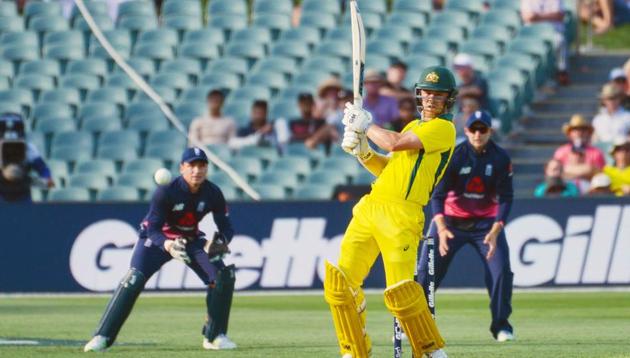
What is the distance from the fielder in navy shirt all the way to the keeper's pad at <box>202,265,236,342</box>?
70.4 inches

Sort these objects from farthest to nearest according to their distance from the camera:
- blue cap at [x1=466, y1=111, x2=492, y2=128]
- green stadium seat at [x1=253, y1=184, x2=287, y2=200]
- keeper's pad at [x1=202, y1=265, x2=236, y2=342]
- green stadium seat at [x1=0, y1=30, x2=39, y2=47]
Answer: green stadium seat at [x1=0, y1=30, x2=39, y2=47]
green stadium seat at [x1=253, y1=184, x2=287, y2=200]
blue cap at [x1=466, y1=111, x2=492, y2=128]
keeper's pad at [x1=202, y1=265, x2=236, y2=342]

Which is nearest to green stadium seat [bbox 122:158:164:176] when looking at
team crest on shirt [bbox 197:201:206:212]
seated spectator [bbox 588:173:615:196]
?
seated spectator [bbox 588:173:615:196]

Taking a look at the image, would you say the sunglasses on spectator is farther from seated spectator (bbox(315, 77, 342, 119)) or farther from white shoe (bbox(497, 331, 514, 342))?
seated spectator (bbox(315, 77, 342, 119))

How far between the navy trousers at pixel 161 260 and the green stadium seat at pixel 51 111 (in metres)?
11.3

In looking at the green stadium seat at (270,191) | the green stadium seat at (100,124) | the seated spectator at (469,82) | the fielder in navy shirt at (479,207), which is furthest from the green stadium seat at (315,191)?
the fielder in navy shirt at (479,207)

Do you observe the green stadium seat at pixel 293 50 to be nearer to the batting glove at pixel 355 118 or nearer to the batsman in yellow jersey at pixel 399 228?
the batsman in yellow jersey at pixel 399 228

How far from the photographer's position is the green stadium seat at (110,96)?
22.3m

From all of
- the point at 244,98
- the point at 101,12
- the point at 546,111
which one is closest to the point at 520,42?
the point at 546,111

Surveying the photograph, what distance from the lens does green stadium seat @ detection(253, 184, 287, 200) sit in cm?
1944

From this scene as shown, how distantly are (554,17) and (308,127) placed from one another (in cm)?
453

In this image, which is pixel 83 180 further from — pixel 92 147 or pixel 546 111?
pixel 546 111

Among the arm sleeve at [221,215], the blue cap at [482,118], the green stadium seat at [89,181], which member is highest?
the blue cap at [482,118]

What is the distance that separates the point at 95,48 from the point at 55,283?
7.15 m

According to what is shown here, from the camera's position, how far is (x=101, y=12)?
2431cm
